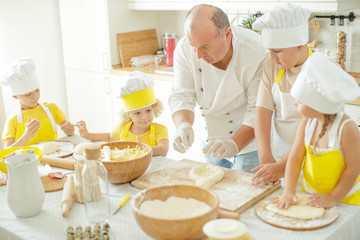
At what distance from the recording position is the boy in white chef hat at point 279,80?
159 cm

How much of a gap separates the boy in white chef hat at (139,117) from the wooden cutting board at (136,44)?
1.58 meters

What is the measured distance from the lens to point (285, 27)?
5.22 ft

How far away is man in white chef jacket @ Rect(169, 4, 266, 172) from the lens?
69.8 inches

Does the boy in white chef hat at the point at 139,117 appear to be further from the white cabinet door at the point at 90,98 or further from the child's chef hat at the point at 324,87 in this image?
the white cabinet door at the point at 90,98

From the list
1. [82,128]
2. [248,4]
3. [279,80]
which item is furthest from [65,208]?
[248,4]

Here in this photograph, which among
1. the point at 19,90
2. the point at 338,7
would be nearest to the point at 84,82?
the point at 19,90

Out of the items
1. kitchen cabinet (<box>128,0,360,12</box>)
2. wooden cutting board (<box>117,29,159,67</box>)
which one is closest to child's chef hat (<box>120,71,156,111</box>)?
kitchen cabinet (<box>128,0,360,12</box>)

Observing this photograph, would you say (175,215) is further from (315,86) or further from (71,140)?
(71,140)

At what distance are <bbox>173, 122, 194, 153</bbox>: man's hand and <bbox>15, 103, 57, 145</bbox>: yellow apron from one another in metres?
0.73

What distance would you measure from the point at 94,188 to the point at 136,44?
2.56 metres

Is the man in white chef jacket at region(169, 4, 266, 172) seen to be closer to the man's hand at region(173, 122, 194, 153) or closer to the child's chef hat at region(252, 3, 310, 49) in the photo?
the man's hand at region(173, 122, 194, 153)

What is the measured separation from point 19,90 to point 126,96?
53 centimetres

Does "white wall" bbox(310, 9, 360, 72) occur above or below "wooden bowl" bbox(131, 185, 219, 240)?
above

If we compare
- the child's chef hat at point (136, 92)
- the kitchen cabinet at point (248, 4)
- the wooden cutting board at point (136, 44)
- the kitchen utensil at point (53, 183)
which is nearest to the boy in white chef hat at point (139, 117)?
the child's chef hat at point (136, 92)
